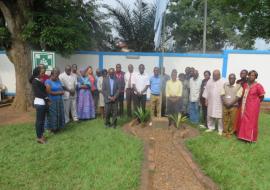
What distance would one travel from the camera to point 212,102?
800cm

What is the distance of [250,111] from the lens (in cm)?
708

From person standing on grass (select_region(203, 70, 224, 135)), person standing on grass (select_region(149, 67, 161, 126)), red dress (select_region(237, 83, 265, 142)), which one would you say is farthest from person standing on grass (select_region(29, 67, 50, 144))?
red dress (select_region(237, 83, 265, 142))

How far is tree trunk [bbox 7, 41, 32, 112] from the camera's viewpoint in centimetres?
1074

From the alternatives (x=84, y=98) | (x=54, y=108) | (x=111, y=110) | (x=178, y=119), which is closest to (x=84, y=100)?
(x=84, y=98)

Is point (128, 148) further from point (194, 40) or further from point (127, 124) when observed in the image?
point (194, 40)

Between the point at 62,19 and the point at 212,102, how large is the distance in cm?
609

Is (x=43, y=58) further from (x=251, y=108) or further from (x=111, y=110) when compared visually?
(x=251, y=108)

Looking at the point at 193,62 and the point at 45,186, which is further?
the point at 193,62

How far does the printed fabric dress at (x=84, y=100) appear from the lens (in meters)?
9.22

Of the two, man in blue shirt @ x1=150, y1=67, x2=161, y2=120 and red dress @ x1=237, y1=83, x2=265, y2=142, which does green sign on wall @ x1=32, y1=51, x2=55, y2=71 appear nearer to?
man in blue shirt @ x1=150, y1=67, x2=161, y2=120

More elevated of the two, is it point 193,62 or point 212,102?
point 193,62

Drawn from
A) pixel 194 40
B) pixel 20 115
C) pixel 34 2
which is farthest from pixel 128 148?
pixel 194 40

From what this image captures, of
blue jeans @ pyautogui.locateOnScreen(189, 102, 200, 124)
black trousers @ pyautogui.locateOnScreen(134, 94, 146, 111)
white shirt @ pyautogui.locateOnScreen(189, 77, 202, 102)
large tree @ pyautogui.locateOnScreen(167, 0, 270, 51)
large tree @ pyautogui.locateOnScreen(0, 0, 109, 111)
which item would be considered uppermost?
large tree @ pyautogui.locateOnScreen(167, 0, 270, 51)

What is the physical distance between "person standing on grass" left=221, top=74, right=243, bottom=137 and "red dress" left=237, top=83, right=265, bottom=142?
244 mm
